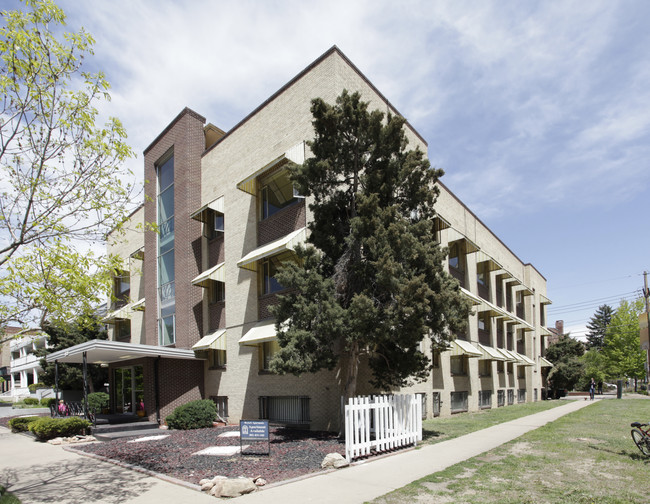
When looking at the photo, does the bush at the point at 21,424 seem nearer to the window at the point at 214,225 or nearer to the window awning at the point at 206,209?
the window at the point at 214,225

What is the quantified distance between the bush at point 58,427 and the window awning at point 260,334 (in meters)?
6.24

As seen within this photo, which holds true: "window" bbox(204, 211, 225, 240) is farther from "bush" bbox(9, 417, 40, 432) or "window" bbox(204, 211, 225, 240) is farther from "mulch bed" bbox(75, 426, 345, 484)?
"bush" bbox(9, 417, 40, 432)

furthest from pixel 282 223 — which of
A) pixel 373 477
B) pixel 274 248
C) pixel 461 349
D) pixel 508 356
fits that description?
pixel 508 356

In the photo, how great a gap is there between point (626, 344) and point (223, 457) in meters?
54.3

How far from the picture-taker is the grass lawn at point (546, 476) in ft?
23.4

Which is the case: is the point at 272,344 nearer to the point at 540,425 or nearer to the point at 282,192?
the point at 282,192

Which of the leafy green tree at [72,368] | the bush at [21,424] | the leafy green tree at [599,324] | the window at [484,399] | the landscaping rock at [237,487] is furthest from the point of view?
the leafy green tree at [599,324]

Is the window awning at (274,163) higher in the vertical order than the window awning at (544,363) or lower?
higher

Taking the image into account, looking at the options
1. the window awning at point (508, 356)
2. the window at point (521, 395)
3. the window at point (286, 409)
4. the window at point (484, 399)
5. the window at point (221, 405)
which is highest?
the window awning at point (508, 356)

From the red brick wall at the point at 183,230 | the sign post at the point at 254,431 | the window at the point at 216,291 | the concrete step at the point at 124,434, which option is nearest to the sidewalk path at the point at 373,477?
the sign post at the point at 254,431

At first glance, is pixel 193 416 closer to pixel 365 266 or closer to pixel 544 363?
pixel 365 266

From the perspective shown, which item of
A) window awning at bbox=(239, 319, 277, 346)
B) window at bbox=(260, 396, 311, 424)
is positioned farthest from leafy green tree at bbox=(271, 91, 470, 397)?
window awning at bbox=(239, 319, 277, 346)

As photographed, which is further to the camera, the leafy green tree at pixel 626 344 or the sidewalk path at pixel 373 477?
the leafy green tree at pixel 626 344

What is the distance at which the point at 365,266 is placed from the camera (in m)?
12.8
